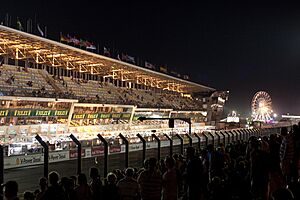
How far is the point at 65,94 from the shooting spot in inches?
1772

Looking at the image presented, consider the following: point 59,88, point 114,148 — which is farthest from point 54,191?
point 59,88

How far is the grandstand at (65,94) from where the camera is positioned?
127 feet

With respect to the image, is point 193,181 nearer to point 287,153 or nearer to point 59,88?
point 287,153

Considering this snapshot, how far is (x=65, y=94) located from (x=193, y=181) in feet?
123

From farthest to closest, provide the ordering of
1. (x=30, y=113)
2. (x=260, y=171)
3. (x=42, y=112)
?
(x=42, y=112)
(x=30, y=113)
(x=260, y=171)

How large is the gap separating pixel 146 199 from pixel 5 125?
31953mm

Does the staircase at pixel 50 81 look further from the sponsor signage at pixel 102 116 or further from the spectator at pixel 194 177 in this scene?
the spectator at pixel 194 177

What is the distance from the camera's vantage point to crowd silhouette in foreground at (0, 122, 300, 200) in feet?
23.8

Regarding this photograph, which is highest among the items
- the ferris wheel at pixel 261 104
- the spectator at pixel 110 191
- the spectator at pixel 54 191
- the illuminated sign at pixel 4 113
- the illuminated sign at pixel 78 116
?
the ferris wheel at pixel 261 104

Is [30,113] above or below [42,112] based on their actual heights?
below

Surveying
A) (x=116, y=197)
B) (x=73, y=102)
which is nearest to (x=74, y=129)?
(x=73, y=102)

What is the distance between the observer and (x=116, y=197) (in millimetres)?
7273

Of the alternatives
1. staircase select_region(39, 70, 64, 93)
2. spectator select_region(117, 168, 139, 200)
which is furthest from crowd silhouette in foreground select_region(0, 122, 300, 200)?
staircase select_region(39, 70, 64, 93)

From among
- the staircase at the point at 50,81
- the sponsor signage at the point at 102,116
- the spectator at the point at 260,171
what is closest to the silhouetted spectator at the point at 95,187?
the spectator at the point at 260,171
